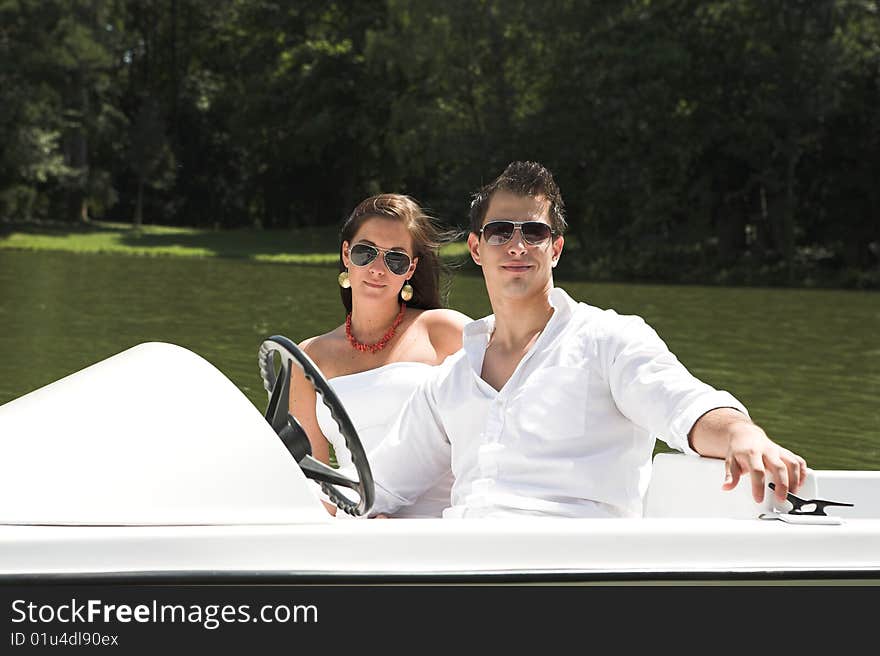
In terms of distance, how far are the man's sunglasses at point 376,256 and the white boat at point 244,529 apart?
1462 mm

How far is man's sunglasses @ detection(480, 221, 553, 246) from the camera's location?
2982 millimetres

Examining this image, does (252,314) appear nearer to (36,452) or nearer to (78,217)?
(36,452)

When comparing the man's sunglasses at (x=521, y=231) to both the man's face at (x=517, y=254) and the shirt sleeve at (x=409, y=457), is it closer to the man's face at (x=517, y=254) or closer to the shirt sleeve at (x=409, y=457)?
the man's face at (x=517, y=254)

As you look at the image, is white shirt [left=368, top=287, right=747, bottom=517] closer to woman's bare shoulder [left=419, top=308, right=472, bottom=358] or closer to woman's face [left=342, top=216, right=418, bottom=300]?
woman's face [left=342, top=216, right=418, bottom=300]

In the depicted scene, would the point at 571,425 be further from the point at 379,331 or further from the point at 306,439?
the point at 379,331

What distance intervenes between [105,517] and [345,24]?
47.1 m

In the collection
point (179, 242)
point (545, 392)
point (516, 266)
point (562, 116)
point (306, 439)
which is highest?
point (562, 116)

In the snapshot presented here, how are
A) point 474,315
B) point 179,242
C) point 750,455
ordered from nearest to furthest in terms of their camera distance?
point 750,455
point 474,315
point 179,242

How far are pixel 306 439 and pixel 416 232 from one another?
1444 mm

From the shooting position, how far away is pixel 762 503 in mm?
2588

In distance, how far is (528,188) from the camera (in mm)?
3027

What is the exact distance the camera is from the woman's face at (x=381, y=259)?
157 inches

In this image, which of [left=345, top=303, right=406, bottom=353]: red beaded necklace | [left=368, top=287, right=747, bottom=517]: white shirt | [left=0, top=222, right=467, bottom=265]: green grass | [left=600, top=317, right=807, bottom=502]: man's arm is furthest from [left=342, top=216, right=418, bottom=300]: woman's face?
[left=0, top=222, right=467, bottom=265]: green grass

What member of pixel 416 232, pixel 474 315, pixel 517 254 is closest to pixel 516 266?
pixel 517 254
